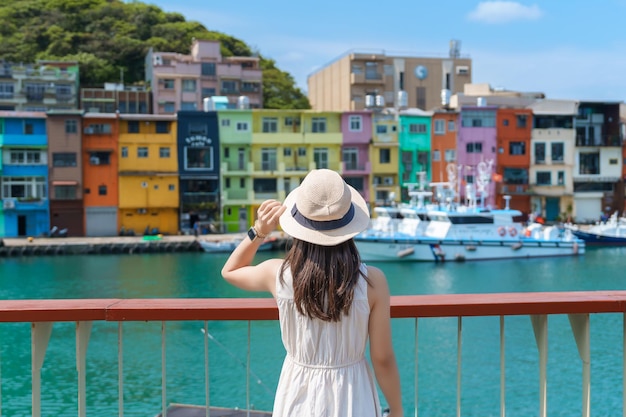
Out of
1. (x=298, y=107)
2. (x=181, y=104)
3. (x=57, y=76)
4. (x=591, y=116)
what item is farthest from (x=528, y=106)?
(x=57, y=76)

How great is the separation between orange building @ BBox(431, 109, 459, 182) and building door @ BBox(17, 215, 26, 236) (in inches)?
870

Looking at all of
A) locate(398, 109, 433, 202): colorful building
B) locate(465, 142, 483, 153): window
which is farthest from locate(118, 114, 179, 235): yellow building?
locate(465, 142, 483, 153): window

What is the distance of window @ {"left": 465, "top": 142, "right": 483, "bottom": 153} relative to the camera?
44906mm

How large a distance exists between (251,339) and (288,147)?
985 inches

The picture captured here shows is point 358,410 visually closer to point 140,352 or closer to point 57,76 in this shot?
point 140,352

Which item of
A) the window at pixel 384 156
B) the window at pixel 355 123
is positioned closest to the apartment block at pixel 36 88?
the window at pixel 355 123

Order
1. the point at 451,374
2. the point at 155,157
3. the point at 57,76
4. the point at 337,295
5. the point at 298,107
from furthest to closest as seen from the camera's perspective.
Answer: the point at 298,107 → the point at 57,76 → the point at 155,157 → the point at 451,374 → the point at 337,295

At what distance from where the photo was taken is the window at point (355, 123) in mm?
43469

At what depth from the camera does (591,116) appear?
4738cm

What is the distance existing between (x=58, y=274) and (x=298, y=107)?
95.6 feet

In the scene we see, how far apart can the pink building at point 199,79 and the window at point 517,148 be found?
15.3 meters

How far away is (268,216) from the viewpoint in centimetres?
280

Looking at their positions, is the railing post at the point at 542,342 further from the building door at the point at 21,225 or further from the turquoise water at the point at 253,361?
the building door at the point at 21,225

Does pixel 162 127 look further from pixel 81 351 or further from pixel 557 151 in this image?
pixel 81 351
